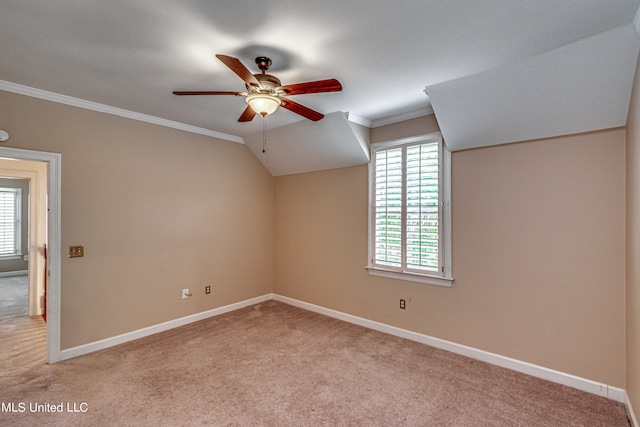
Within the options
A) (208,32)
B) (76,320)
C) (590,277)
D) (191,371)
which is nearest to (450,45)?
(208,32)

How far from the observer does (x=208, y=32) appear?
1937 millimetres

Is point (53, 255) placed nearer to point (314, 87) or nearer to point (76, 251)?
point (76, 251)

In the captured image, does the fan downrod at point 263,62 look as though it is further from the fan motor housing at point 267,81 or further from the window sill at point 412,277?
the window sill at point 412,277

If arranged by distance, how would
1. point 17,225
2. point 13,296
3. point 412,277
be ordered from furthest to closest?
point 17,225 < point 13,296 < point 412,277

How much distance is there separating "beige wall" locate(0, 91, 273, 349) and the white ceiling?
1.42 feet

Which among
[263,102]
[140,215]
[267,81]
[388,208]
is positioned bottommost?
[140,215]

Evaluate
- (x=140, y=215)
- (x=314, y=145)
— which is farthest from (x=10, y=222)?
(x=314, y=145)

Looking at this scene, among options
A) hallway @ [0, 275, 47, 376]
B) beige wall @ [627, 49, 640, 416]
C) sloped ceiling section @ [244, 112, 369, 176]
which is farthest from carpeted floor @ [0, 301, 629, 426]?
sloped ceiling section @ [244, 112, 369, 176]

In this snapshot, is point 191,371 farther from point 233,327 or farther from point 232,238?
point 232,238

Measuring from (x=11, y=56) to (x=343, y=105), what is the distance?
2.73m

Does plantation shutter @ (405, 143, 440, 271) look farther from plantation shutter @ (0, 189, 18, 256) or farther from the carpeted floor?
A: plantation shutter @ (0, 189, 18, 256)

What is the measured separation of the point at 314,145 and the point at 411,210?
59.8 inches

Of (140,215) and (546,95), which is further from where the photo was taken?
(140,215)

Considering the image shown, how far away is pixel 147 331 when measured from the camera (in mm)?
3598
